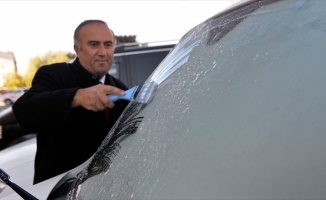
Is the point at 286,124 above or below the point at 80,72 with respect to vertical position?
above

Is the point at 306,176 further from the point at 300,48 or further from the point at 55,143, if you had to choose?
the point at 55,143

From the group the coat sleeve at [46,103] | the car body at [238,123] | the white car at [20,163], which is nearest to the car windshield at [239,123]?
the car body at [238,123]

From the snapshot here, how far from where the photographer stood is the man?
1988 millimetres

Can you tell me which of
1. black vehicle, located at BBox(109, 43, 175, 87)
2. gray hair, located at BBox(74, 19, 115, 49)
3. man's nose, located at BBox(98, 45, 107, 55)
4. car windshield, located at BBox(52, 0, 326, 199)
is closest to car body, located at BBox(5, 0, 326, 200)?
car windshield, located at BBox(52, 0, 326, 199)

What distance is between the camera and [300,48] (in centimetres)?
124

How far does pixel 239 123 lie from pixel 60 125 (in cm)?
122

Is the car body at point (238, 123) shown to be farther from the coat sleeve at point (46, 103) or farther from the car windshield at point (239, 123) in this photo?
the coat sleeve at point (46, 103)

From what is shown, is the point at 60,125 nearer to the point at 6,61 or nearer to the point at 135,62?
the point at 6,61

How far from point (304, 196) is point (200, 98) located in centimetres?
44

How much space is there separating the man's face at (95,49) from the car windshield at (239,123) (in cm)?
93

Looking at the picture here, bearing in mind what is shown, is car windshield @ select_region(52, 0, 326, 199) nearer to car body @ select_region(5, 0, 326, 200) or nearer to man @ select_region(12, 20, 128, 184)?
car body @ select_region(5, 0, 326, 200)

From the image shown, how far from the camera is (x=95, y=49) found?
2438 millimetres

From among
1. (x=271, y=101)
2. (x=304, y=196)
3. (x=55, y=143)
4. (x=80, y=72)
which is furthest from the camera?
(x=80, y=72)

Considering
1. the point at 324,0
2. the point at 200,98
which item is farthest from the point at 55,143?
the point at 324,0
